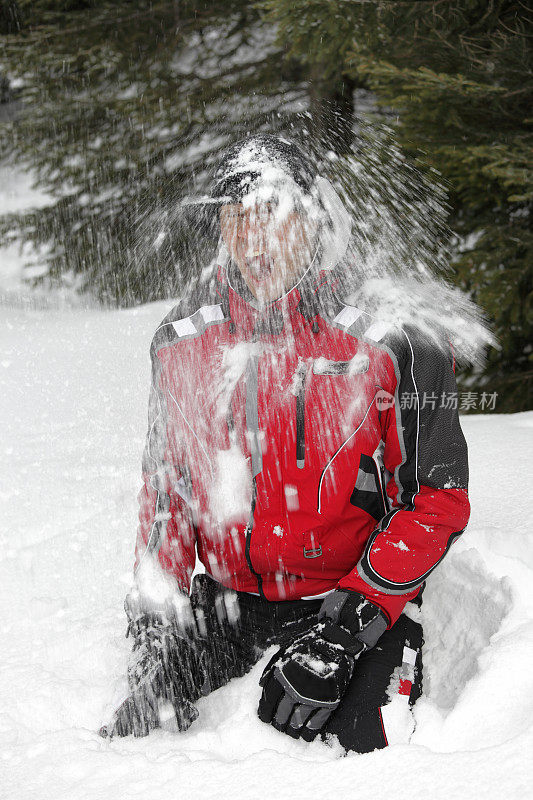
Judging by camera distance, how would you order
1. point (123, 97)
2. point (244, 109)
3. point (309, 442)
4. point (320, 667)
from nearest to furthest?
point (320, 667)
point (309, 442)
point (244, 109)
point (123, 97)

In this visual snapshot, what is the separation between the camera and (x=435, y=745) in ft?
4.57

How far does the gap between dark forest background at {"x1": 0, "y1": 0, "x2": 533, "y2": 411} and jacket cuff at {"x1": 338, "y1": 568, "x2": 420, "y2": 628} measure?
2.94 m

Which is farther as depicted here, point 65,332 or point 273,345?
point 65,332

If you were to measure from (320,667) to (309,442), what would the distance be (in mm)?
603

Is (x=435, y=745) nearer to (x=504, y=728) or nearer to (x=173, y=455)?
(x=504, y=728)

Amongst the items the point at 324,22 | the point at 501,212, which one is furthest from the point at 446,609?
the point at 324,22

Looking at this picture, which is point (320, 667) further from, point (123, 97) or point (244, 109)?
point (123, 97)

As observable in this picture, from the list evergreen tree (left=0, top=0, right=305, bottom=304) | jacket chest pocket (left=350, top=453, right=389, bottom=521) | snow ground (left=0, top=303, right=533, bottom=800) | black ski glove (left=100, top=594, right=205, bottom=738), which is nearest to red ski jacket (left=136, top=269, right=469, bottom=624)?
jacket chest pocket (left=350, top=453, right=389, bottom=521)

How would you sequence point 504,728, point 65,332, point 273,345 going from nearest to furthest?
point 504,728 < point 273,345 < point 65,332

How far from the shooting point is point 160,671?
188 cm

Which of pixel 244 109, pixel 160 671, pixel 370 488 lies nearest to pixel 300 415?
pixel 370 488

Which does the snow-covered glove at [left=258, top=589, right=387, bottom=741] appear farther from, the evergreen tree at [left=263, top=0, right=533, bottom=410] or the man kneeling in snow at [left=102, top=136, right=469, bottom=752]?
the evergreen tree at [left=263, top=0, right=533, bottom=410]

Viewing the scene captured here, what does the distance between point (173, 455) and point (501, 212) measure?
4358 mm

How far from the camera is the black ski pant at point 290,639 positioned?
1.60 m
